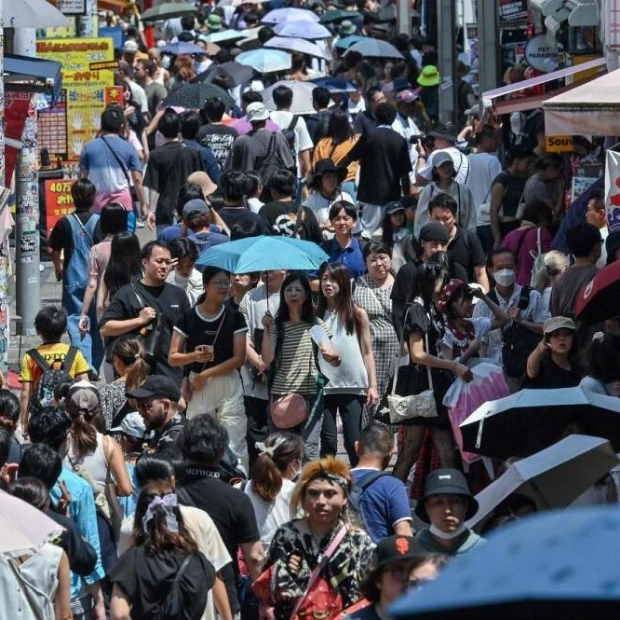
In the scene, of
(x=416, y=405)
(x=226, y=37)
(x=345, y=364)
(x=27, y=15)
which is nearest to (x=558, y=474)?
(x=416, y=405)

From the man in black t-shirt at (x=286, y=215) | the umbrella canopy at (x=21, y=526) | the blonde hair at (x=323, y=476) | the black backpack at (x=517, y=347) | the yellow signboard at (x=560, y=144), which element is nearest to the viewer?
the umbrella canopy at (x=21, y=526)

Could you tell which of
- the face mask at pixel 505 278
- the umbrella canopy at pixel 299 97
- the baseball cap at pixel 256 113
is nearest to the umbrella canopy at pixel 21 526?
the face mask at pixel 505 278

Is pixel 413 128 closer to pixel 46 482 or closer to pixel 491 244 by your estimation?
pixel 491 244

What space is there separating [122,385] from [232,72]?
17491 mm

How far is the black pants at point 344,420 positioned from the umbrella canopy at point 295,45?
1873 cm

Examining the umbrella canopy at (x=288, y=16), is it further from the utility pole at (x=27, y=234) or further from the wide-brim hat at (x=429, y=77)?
the utility pole at (x=27, y=234)

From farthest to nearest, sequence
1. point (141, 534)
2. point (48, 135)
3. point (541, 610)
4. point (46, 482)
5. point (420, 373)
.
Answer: point (48, 135)
point (420, 373)
point (46, 482)
point (141, 534)
point (541, 610)

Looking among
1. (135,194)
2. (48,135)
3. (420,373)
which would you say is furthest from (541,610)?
(48,135)

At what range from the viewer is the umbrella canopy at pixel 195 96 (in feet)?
66.4

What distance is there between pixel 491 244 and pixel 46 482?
741 cm

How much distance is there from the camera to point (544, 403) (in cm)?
758

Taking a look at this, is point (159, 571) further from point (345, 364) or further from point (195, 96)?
point (195, 96)

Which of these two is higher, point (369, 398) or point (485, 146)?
point (485, 146)

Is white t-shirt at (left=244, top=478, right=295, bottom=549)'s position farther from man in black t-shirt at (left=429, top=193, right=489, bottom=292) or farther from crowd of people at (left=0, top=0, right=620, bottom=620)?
man in black t-shirt at (left=429, top=193, right=489, bottom=292)
